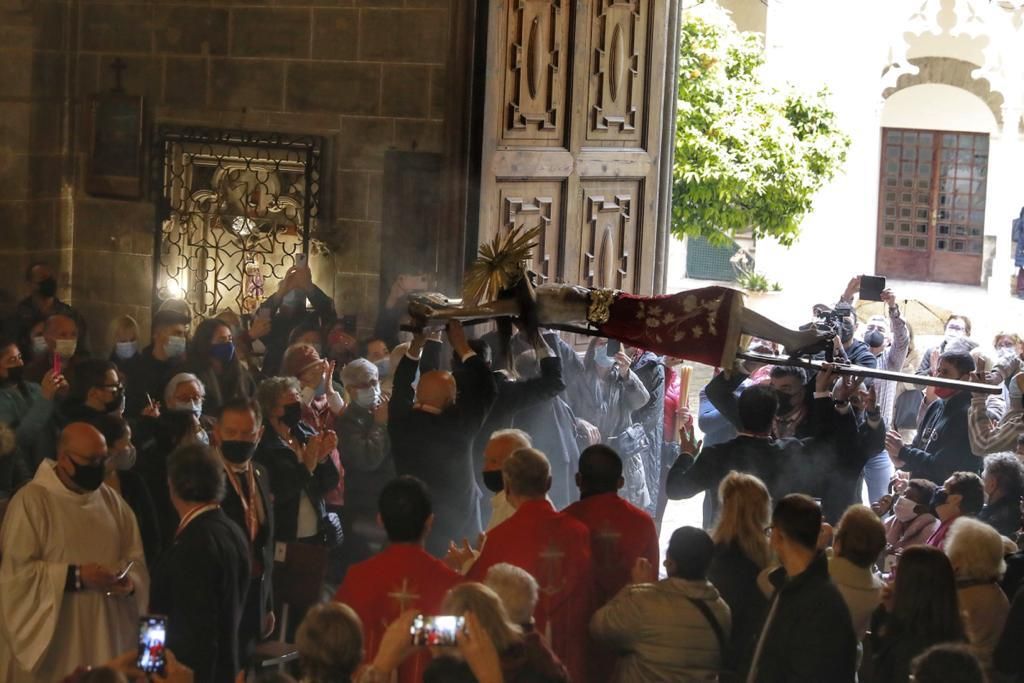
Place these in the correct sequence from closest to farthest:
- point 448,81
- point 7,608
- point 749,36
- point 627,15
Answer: point 7,608
point 448,81
point 627,15
point 749,36

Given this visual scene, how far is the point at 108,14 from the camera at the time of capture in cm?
1023

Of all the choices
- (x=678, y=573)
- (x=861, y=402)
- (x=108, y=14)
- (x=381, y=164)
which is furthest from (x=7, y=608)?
(x=108, y=14)

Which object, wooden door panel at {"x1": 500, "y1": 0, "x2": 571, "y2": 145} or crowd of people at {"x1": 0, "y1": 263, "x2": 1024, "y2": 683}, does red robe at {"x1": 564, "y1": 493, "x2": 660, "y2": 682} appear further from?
wooden door panel at {"x1": 500, "y1": 0, "x2": 571, "y2": 145}

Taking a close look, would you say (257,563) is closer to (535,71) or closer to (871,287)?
(535,71)

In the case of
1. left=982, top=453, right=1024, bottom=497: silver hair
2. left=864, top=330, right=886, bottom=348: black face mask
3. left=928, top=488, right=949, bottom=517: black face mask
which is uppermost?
left=864, top=330, right=886, bottom=348: black face mask

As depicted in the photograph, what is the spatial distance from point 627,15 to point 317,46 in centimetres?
179

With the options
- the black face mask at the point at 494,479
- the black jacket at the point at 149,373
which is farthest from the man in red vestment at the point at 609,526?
the black jacket at the point at 149,373

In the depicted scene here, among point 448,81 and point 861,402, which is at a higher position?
point 448,81

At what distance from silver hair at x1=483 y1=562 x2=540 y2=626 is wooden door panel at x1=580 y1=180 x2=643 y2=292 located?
489 centimetres

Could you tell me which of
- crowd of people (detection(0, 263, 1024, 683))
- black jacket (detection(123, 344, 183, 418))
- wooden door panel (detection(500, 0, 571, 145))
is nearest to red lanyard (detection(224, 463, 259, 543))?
A: crowd of people (detection(0, 263, 1024, 683))

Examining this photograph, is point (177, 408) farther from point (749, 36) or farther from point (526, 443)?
point (749, 36)

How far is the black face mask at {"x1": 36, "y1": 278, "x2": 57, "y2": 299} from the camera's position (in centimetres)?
958

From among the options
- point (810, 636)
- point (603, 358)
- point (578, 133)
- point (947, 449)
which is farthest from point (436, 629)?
point (578, 133)

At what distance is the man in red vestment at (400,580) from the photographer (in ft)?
17.0
